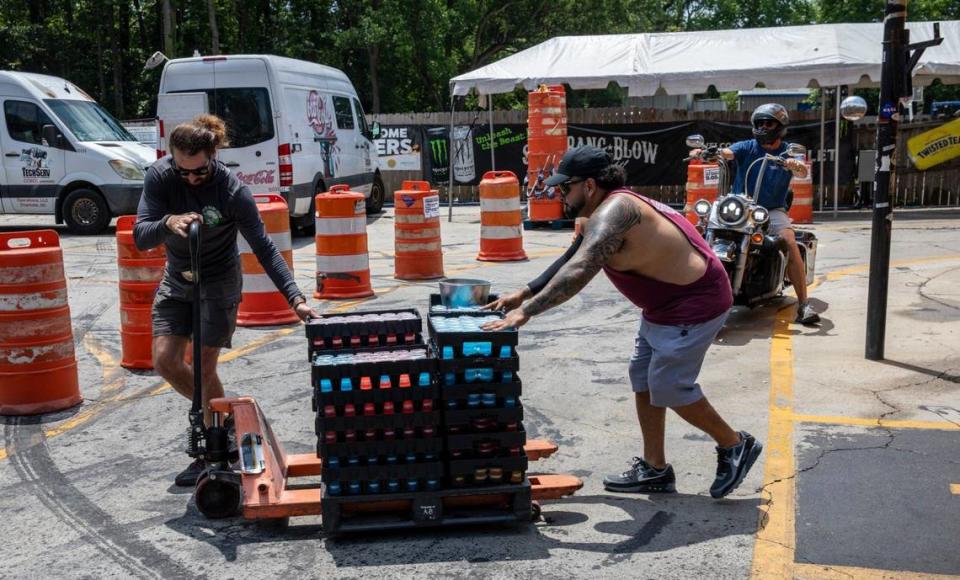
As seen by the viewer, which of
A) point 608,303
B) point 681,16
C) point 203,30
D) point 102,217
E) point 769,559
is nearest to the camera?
point 769,559

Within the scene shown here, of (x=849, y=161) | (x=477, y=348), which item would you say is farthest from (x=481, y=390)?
(x=849, y=161)

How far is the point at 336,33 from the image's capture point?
114ft

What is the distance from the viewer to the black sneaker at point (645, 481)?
502 cm

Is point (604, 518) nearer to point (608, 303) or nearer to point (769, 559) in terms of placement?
point (769, 559)

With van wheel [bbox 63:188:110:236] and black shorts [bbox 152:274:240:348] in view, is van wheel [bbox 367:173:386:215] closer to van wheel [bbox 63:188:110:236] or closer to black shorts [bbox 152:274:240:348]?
van wheel [bbox 63:188:110:236]

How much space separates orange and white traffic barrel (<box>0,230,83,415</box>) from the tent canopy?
13.1 meters

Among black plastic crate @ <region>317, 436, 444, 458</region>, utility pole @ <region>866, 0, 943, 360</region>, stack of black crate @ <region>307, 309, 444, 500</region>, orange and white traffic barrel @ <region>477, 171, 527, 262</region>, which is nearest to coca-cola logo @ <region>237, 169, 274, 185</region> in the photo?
orange and white traffic barrel @ <region>477, 171, 527, 262</region>

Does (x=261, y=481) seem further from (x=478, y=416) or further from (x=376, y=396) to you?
(x=478, y=416)

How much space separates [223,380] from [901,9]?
570 cm

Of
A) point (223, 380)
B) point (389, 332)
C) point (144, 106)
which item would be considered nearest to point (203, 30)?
point (144, 106)

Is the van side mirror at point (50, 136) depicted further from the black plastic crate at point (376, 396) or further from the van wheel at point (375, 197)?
the black plastic crate at point (376, 396)

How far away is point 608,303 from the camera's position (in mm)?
10258

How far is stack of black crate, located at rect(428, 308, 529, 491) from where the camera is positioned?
4465mm

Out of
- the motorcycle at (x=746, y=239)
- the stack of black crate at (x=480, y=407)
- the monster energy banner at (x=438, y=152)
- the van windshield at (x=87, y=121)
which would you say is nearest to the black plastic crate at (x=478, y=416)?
the stack of black crate at (x=480, y=407)
